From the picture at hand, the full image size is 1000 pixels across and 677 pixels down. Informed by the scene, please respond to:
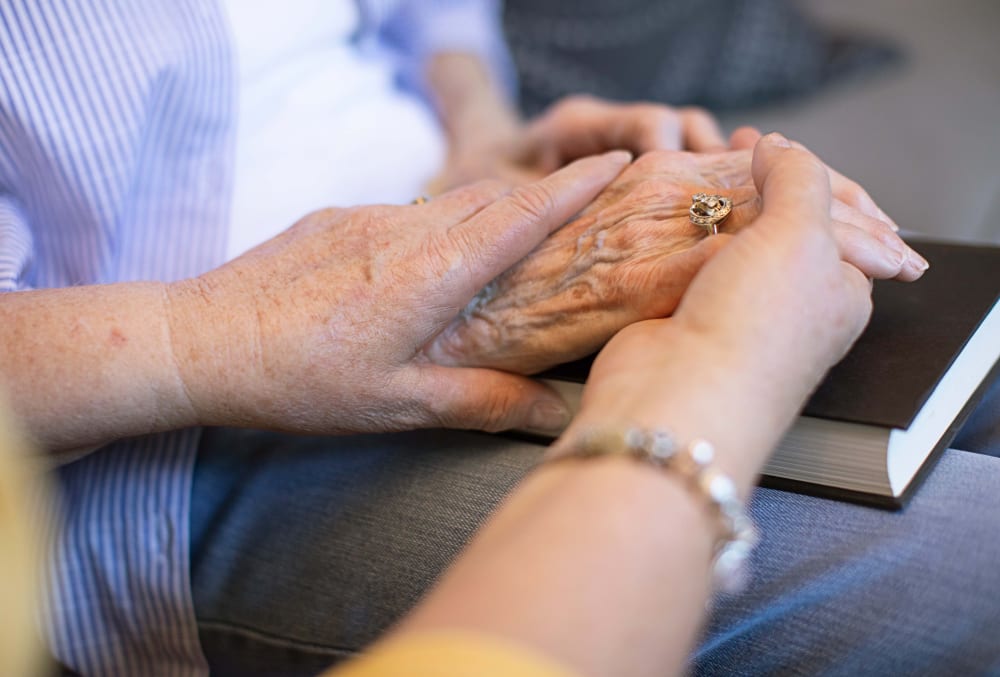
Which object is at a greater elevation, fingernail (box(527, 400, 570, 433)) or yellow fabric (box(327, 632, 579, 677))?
yellow fabric (box(327, 632, 579, 677))

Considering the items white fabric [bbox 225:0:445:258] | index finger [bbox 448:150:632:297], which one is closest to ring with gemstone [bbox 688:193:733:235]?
index finger [bbox 448:150:632:297]

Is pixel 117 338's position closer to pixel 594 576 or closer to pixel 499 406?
pixel 499 406

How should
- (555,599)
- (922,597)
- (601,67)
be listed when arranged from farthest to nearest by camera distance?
(601,67) → (922,597) → (555,599)

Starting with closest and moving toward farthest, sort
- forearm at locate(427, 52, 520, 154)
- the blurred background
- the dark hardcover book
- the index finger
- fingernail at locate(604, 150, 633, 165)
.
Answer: the dark hardcover book → the index finger → fingernail at locate(604, 150, 633, 165) → forearm at locate(427, 52, 520, 154) → the blurred background

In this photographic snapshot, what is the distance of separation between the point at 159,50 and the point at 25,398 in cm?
41

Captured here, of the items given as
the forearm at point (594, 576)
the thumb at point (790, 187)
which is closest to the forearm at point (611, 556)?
the forearm at point (594, 576)

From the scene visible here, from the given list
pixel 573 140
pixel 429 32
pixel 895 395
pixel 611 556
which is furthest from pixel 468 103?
pixel 611 556

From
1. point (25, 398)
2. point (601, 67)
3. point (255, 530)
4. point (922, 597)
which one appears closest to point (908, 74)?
point (601, 67)

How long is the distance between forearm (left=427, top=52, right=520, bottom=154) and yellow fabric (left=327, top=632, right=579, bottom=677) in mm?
925

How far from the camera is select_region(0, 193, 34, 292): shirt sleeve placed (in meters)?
0.75

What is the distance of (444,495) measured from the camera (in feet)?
2.45

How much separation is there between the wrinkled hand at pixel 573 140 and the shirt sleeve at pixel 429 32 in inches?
8.5

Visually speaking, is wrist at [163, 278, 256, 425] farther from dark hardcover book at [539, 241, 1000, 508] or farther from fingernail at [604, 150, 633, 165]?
fingernail at [604, 150, 633, 165]

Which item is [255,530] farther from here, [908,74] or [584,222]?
[908,74]
